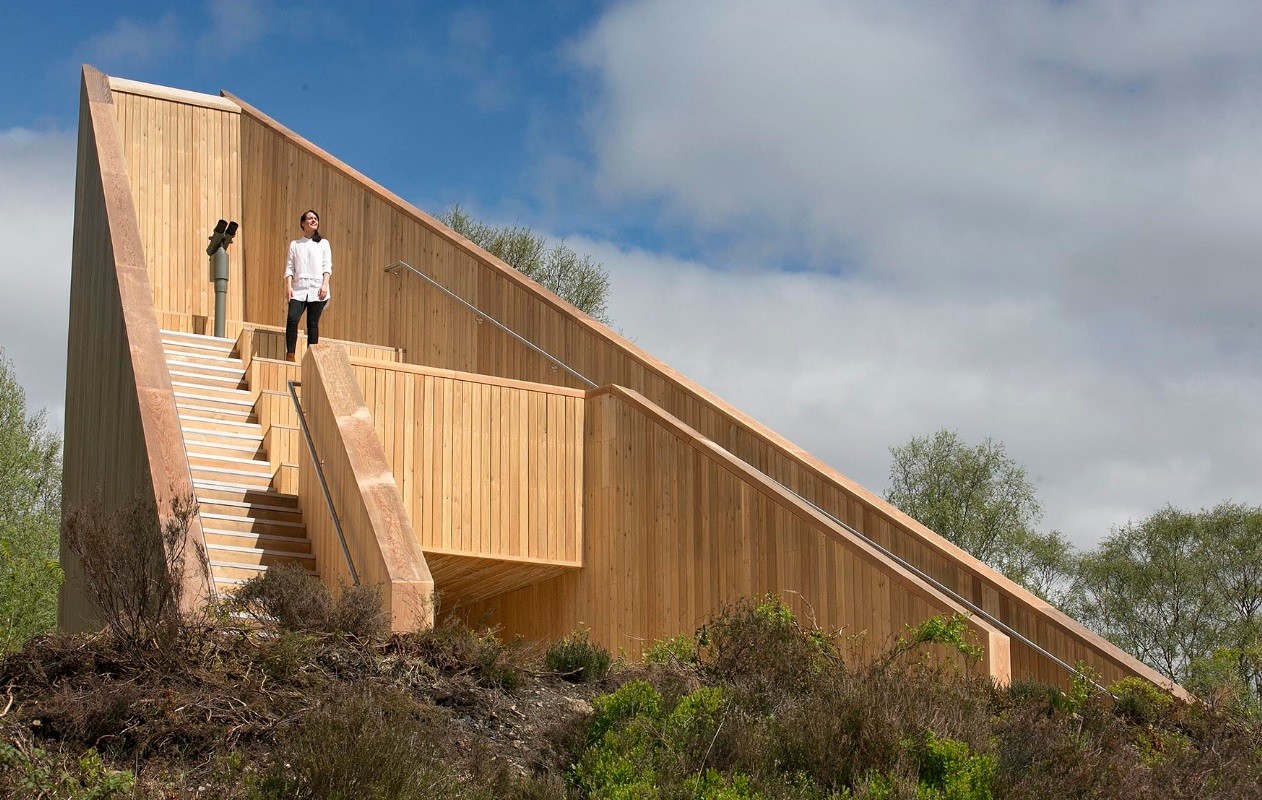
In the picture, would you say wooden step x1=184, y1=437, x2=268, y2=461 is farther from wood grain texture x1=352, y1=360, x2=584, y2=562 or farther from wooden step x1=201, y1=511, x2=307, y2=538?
wood grain texture x1=352, y1=360, x2=584, y2=562

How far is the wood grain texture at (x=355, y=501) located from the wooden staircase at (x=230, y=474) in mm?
195

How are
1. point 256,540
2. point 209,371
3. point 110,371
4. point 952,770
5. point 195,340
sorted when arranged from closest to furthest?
point 952,770 → point 256,540 → point 110,371 → point 209,371 → point 195,340

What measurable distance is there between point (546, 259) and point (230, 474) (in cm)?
1752

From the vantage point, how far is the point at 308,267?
12297 mm

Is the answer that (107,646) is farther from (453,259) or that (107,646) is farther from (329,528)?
(453,259)

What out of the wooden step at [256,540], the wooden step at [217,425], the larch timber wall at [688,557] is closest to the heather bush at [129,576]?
the larch timber wall at [688,557]

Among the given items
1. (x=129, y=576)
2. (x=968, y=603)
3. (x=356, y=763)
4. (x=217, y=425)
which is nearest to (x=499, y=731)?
(x=356, y=763)

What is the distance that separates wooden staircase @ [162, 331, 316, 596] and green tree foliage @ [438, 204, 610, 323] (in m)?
14.7

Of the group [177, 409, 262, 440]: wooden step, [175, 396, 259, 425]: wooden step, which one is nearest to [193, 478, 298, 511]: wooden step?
[177, 409, 262, 440]: wooden step

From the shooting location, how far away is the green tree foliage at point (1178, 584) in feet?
82.8

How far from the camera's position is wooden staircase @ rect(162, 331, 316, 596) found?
9930 mm

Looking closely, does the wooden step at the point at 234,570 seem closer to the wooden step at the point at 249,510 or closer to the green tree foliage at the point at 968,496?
the wooden step at the point at 249,510

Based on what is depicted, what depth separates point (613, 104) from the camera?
19000mm

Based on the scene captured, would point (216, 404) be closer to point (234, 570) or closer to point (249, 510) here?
point (249, 510)
